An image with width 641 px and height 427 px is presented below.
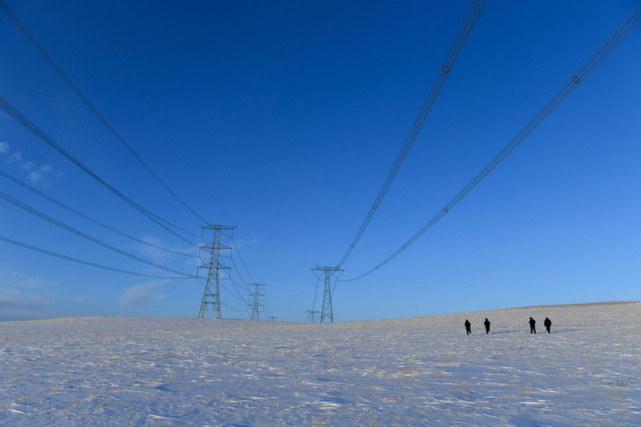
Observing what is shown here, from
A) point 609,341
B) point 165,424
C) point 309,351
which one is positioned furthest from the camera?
point 609,341

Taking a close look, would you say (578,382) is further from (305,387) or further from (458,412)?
(305,387)

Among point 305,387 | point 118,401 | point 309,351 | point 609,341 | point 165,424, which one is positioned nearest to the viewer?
point 165,424

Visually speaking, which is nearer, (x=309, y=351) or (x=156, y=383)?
(x=156, y=383)

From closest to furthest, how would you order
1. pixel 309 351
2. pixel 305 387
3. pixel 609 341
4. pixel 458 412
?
pixel 458 412 → pixel 305 387 → pixel 309 351 → pixel 609 341

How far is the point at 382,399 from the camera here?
1074 centimetres

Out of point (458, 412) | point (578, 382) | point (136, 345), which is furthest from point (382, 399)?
point (136, 345)

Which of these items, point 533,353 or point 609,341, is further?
point 609,341

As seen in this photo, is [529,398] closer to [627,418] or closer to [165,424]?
[627,418]

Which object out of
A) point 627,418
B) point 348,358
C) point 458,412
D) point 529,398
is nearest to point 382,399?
point 458,412

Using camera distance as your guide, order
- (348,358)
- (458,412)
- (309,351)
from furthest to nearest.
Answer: (309,351), (348,358), (458,412)

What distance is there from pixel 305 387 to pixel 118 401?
17.4 feet

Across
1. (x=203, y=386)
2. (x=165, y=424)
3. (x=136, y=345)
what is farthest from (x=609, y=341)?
(x=136, y=345)

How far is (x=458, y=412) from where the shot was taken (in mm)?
9461

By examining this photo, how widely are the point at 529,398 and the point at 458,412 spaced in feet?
8.81
